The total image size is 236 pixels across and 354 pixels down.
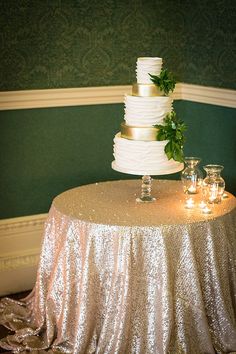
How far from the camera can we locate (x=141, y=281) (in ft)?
10.4

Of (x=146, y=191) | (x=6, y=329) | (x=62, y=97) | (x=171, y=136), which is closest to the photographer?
(x=171, y=136)

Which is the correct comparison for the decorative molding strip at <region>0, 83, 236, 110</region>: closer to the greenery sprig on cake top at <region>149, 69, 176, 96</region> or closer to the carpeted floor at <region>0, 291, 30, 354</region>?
the greenery sprig on cake top at <region>149, 69, 176, 96</region>

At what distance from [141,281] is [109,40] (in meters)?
1.98

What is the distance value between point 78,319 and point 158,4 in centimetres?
244

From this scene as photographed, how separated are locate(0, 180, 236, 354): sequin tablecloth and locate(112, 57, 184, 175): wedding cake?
9.2 inches

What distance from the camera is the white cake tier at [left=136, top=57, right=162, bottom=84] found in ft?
11.1

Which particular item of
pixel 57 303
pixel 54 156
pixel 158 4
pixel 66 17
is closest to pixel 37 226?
pixel 54 156

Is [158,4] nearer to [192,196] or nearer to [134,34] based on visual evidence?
[134,34]

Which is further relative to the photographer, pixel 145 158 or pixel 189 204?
pixel 189 204

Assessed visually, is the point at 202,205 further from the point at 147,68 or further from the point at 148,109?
the point at 147,68

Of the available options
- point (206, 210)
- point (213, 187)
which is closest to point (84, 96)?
point (213, 187)

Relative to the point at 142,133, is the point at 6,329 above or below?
below

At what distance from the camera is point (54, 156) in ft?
14.7

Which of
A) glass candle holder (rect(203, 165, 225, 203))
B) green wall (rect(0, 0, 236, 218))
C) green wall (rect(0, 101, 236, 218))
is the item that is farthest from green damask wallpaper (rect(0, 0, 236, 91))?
glass candle holder (rect(203, 165, 225, 203))
